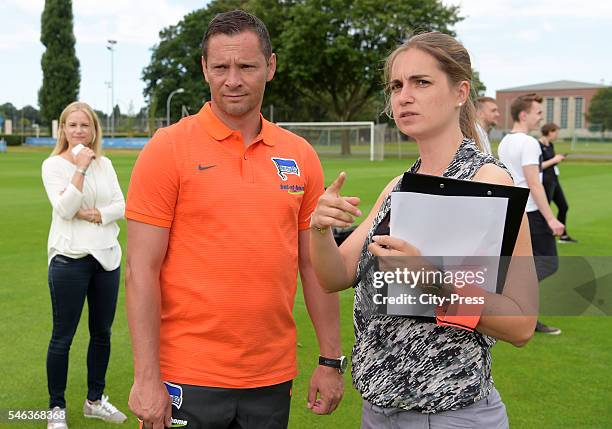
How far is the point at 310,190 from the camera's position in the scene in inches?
119

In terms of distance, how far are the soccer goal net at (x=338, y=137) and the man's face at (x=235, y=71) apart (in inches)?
1841

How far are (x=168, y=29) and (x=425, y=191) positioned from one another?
7721 cm

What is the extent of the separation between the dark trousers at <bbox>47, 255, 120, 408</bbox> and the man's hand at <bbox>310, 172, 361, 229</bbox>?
115 inches

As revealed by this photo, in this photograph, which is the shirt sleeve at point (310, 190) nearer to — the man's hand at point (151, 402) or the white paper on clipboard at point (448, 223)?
the man's hand at point (151, 402)

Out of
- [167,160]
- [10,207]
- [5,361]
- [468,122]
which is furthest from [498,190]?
[10,207]

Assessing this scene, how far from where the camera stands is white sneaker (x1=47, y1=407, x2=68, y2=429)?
15.0ft

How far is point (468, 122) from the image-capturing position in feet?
7.80

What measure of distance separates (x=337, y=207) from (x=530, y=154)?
206 inches

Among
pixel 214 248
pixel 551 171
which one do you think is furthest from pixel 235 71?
pixel 551 171

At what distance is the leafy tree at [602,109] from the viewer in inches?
3541

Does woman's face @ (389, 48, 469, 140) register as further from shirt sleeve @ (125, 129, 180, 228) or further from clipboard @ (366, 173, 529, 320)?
shirt sleeve @ (125, 129, 180, 228)

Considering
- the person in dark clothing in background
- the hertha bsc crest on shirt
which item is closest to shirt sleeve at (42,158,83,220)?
the hertha bsc crest on shirt

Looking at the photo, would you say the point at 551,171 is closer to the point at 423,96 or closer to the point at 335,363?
the point at 335,363

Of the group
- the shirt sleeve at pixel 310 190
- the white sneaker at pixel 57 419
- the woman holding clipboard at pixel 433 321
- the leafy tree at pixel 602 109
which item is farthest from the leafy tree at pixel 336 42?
the leafy tree at pixel 602 109
